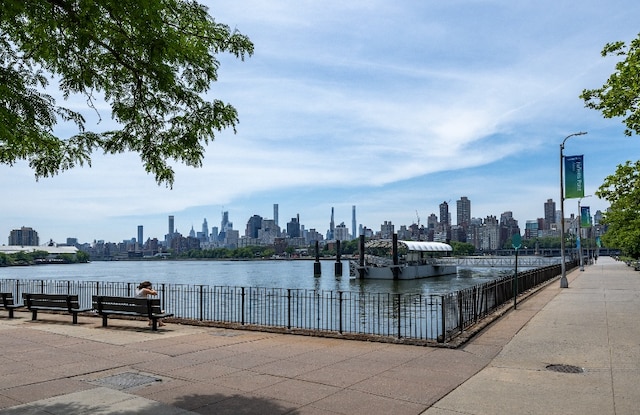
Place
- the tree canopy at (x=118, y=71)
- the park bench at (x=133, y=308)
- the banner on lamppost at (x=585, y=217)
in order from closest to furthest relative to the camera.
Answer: the tree canopy at (x=118, y=71)
the park bench at (x=133, y=308)
the banner on lamppost at (x=585, y=217)

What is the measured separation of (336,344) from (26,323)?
9.78 metres

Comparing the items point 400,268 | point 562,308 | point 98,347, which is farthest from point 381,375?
point 400,268

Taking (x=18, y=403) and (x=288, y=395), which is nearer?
(x=18, y=403)

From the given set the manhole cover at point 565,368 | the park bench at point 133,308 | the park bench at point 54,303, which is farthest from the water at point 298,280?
the manhole cover at point 565,368

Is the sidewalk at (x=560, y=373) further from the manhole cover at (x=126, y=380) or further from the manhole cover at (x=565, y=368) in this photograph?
the manhole cover at (x=126, y=380)

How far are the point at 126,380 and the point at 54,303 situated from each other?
351 inches

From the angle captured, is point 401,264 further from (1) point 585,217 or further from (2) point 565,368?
(2) point 565,368

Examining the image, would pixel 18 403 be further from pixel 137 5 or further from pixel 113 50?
pixel 137 5

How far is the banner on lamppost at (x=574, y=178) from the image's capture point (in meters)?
28.2

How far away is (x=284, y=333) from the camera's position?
44.4 ft

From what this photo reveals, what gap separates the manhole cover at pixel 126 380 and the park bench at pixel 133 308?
16.2 ft

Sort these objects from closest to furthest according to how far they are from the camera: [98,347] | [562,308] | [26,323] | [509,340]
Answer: [98,347] < [509,340] < [26,323] < [562,308]

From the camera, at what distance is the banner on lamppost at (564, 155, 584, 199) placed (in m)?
28.2

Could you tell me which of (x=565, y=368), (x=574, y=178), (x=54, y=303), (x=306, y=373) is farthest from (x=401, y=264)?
(x=306, y=373)
